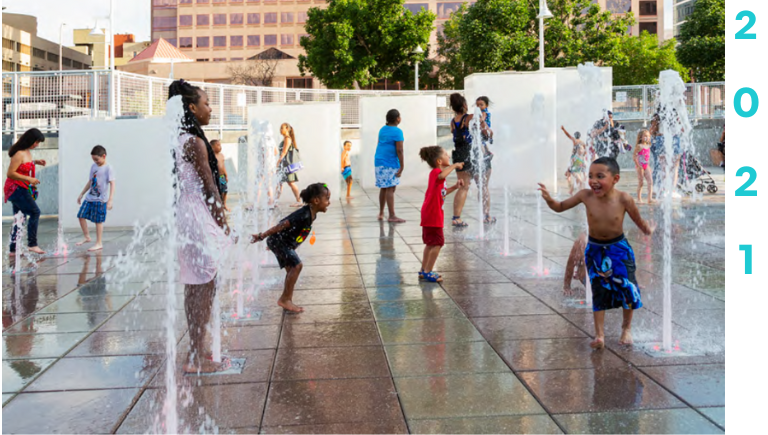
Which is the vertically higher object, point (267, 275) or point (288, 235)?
point (288, 235)

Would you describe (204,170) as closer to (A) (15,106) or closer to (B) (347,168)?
(A) (15,106)

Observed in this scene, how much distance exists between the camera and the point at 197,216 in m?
4.58

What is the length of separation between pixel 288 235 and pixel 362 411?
7.85ft

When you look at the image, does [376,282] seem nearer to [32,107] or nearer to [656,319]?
[656,319]

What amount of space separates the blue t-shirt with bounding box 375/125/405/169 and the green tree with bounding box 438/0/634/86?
34.2m

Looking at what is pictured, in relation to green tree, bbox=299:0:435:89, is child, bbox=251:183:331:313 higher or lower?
lower

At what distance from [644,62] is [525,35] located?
12.3 metres

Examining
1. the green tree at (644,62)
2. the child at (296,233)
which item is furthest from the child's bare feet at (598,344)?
the green tree at (644,62)

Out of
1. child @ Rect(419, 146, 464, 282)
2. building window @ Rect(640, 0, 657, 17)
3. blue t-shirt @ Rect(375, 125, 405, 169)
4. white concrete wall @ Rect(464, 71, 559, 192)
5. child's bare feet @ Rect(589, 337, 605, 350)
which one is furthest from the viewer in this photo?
building window @ Rect(640, 0, 657, 17)

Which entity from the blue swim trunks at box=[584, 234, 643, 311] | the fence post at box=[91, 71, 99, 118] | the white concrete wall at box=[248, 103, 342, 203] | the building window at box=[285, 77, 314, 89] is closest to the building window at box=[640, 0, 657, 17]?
the building window at box=[285, 77, 314, 89]

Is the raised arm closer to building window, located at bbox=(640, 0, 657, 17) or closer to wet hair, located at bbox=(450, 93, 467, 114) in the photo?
wet hair, located at bbox=(450, 93, 467, 114)

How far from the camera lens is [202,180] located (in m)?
4.56

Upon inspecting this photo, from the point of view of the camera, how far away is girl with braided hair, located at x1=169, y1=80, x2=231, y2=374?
457cm
